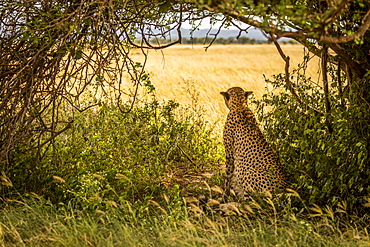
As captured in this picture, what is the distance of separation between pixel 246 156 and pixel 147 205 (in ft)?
4.21

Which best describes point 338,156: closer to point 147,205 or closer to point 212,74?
point 147,205

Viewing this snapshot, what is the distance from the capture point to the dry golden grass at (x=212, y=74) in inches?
432

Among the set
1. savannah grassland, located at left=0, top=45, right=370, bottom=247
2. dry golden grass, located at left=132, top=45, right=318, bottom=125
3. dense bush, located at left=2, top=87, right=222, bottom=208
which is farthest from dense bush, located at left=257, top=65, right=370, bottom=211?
dry golden grass, located at left=132, top=45, right=318, bottom=125

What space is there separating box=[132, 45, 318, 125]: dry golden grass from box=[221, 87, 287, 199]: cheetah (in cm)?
273

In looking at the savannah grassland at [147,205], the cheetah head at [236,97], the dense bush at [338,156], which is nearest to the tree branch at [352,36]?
the savannah grassland at [147,205]

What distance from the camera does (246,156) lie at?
17.1ft

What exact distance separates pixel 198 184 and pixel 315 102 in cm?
158

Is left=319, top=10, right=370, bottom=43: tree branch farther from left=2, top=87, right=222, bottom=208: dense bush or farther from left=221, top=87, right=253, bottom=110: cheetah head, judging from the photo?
left=221, top=87, right=253, bottom=110: cheetah head

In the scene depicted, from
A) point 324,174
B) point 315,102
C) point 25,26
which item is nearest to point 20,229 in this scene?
point 25,26

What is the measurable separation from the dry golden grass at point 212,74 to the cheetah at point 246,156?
2.73 meters

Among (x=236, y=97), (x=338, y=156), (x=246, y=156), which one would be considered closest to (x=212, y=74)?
Result: (x=236, y=97)

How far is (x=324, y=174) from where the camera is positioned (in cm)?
472

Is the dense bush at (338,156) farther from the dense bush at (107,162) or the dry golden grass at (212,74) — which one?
the dry golden grass at (212,74)

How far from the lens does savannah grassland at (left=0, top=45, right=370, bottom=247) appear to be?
3.78m
